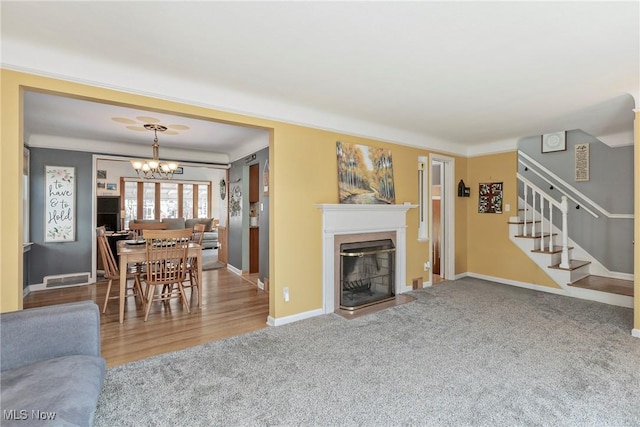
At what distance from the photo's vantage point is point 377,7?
1.72 meters

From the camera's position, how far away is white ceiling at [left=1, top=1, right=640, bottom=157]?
69.9 inches

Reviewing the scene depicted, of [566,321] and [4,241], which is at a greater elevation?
[4,241]

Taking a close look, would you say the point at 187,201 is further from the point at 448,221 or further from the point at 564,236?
the point at 564,236

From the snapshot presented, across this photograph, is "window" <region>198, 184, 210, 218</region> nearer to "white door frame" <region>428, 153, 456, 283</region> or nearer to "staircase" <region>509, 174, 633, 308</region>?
"white door frame" <region>428, 153, 456, 283</region>

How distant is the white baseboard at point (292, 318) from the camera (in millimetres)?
3266

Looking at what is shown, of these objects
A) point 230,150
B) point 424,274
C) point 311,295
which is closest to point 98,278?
point 230,150

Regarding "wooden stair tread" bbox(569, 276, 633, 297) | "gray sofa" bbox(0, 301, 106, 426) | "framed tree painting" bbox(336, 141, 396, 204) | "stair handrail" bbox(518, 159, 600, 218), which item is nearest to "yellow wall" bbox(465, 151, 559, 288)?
"wooden stair tread" bbox(569, 276, 633, 297)

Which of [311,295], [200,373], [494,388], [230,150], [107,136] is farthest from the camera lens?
[230,150]

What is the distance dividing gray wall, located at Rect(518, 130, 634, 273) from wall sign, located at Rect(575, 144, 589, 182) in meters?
0.05

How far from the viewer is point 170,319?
342 cm

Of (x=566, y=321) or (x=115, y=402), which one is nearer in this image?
(x=115, y=402)

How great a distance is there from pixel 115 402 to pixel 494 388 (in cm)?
247

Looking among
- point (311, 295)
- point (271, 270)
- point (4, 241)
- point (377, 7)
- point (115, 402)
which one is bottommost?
point (115, 402)

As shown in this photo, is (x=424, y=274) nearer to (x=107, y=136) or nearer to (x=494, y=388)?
(x=494, y=388)
